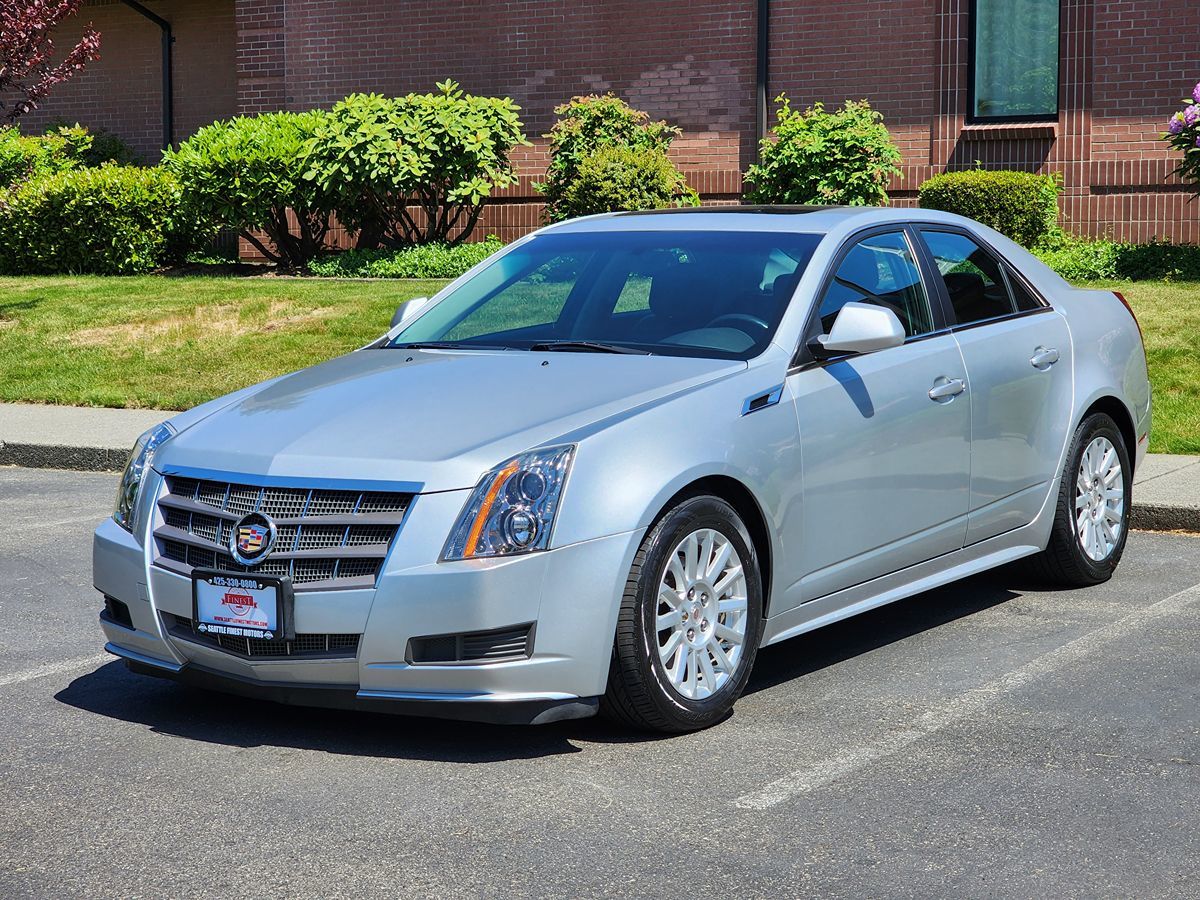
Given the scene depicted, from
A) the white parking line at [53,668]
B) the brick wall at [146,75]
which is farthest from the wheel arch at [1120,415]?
the brick wall at [146,75]

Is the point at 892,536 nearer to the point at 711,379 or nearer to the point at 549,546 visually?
the point at 711,379

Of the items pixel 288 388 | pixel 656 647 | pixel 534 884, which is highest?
pixel 288 388

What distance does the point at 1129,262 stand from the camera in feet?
52.7

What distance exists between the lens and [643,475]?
4879mm

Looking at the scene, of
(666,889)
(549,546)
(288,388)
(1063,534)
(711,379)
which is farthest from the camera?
(1063,534)

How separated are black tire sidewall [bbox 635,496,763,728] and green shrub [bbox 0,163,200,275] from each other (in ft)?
49.3

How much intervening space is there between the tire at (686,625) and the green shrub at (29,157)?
53.3 feet

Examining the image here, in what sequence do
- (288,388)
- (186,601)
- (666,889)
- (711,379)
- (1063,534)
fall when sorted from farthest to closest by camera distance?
(1063,534) < (288,388) < (711,379) < (186,601) < (666,889)

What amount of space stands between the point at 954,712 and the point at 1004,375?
1.67 m

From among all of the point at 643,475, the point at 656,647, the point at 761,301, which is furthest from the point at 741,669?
the point at 761,301

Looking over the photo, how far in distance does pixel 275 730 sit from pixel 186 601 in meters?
0.53

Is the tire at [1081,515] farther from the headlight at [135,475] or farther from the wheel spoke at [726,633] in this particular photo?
the headlight at [135,475]

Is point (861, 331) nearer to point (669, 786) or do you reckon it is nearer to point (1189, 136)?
point (669, 786)

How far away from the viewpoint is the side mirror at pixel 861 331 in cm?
555
